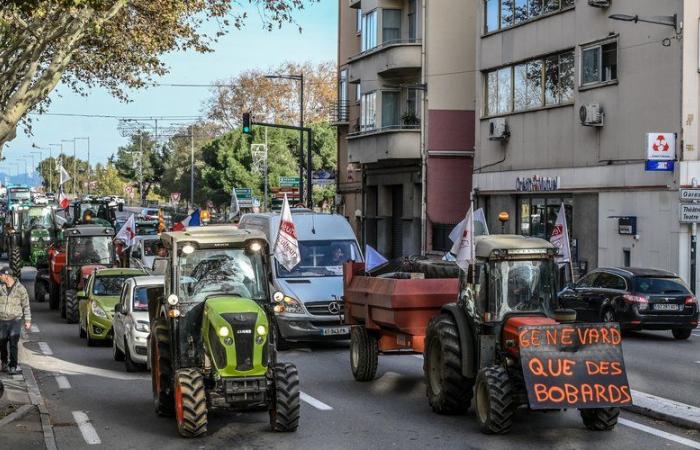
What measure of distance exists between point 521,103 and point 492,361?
28.0 m

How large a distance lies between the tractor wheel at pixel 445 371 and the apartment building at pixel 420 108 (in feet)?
103

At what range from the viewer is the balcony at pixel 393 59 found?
46500 millimetres

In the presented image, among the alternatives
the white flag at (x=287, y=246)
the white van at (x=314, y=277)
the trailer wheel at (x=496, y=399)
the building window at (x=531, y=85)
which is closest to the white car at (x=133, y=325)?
the white flag at (x=287, y=246)

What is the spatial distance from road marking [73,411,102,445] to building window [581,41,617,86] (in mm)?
24272

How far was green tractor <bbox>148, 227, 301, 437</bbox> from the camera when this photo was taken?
12391 mm

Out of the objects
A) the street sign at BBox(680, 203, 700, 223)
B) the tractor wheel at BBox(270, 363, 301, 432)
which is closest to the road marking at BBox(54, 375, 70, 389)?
the tractor wheel at BBox(270, 363, 301, 432)

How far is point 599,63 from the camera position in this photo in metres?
35.4

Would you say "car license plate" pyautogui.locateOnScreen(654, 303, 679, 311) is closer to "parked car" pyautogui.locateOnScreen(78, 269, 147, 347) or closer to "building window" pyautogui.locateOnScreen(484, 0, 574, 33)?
"parked car" pyautogui.locateOnScreen(78, 269, 147, 347)

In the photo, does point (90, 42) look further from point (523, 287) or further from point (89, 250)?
point (523, 287)

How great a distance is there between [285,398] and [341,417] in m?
1.76

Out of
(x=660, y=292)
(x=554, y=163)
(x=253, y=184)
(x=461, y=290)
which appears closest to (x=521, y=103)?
(x=554, y=163)

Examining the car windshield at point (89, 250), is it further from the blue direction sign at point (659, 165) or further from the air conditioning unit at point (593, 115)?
the blue direction sign at point (659, 165)

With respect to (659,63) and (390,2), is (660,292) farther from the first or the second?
(390,2)

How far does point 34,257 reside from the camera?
48906 mm
